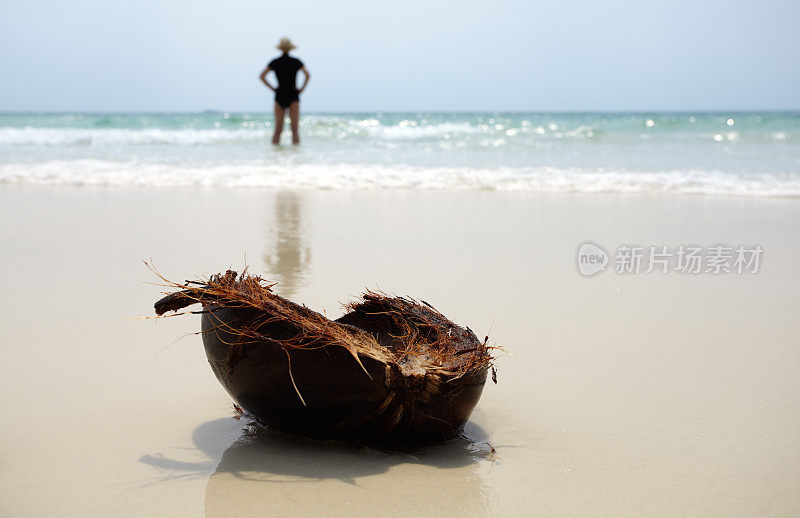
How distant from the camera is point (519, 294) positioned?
12.3ft

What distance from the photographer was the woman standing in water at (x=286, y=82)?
1302 centimetres

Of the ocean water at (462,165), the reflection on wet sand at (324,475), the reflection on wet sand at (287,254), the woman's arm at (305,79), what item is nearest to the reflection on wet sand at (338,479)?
the reflection on wet sand at (324,475)

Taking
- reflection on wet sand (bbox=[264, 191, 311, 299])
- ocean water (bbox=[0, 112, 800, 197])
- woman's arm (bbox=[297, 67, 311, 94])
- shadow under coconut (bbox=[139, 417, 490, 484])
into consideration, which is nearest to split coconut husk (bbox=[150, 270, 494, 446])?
shadow under coconut (bbox=[139, 417, 490, 484])

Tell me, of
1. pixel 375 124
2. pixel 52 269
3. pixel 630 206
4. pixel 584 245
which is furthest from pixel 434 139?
pixel 52 269

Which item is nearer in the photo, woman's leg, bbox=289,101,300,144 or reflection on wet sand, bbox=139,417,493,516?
reflection on wet sand, bbox=139,417,493,516

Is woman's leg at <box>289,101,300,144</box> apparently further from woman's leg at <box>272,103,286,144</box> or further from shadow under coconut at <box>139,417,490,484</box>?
shadow under coconut at <box>139,417,490,484</box>

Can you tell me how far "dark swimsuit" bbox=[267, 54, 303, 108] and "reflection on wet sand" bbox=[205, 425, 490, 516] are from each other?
38.6 feet

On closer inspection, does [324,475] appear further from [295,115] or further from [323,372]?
[295,115]

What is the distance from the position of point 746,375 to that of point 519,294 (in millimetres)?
1266

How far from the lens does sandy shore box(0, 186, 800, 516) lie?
184 centimetres

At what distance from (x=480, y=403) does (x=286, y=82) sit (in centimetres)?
1176

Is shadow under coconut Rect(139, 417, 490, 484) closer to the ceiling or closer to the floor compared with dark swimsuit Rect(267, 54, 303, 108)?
closer to the floor

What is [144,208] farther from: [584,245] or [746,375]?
[746,375]

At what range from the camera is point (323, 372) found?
1.82m
